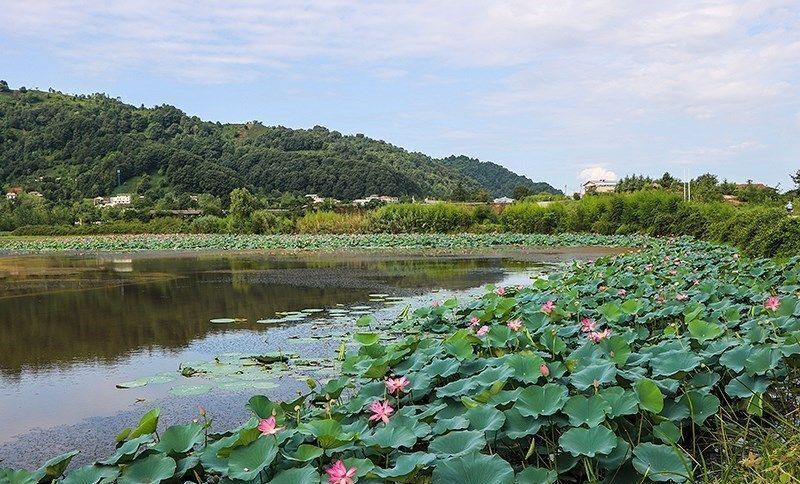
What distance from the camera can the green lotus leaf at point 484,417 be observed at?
2.44 meters

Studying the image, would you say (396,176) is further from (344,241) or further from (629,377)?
(629,377)

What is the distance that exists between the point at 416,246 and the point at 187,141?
5044cm

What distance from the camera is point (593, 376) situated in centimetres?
282

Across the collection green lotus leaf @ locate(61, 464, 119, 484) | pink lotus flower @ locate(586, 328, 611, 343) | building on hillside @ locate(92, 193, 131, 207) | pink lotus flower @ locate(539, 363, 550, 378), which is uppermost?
building on hillside @ locate(92, 193, 131, 207)

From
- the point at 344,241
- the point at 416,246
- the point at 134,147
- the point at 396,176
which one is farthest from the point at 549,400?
the point at 134,147

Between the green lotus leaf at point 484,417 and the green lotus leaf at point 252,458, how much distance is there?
2.36 feet

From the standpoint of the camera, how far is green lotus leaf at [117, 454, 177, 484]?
226cm

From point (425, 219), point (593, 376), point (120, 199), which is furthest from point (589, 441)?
point (120, 199)

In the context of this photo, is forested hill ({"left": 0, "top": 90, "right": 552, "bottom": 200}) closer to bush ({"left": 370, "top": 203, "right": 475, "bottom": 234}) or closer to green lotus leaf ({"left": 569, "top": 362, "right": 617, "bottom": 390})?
bush ({"left": 370, "top": 203, "right": 475, "bottom": 234})

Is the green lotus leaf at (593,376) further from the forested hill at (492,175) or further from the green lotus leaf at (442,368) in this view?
the forested hill at (492,175)

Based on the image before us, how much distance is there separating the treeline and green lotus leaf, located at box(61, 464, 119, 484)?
42.6 feet

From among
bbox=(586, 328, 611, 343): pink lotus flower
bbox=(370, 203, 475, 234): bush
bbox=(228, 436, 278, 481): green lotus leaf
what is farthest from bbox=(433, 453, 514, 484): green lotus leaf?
bbox=(370, 203, 475, 234): bush

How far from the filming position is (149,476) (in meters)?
2.29

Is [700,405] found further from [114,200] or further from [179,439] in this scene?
[114,200]
